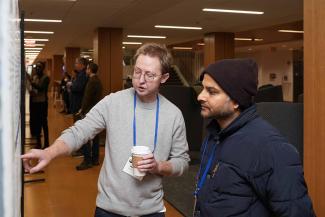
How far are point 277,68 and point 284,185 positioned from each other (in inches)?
958

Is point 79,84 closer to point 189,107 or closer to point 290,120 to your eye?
point 189,107

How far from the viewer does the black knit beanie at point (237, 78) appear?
56.5 inches

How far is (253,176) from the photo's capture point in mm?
1321

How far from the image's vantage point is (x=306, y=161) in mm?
2812

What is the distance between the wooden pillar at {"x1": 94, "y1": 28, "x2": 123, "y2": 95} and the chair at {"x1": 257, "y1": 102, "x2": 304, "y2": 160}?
10.0 metres

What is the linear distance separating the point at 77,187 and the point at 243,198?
14.5ft

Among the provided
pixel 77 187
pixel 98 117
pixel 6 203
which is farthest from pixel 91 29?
pixel 6 203

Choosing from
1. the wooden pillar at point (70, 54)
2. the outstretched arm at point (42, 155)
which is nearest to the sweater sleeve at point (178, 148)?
the outstretched arm at point (42, 155)

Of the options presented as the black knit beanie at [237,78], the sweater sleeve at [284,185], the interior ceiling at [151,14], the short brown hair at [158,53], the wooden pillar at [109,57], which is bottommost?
the sweater sleeve at [284,185]

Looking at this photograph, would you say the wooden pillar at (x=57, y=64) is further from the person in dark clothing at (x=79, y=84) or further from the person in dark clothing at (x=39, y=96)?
the person in dark clothing at (x=39, y=96)

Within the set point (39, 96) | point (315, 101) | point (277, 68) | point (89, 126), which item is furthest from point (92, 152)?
point (277, 68)

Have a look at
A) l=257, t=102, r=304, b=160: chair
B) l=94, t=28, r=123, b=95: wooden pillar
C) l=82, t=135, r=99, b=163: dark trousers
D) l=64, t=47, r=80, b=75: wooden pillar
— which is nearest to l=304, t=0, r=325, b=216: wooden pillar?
l=257, t=102, r=304, b=160: chair

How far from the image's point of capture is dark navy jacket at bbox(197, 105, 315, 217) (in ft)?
4.21

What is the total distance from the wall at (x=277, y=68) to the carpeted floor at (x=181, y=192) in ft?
63.1
